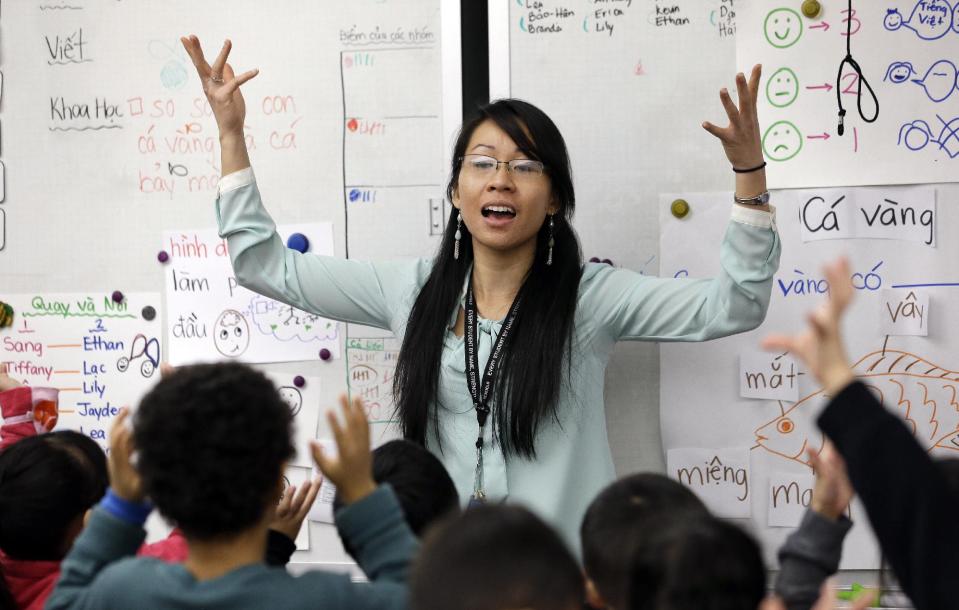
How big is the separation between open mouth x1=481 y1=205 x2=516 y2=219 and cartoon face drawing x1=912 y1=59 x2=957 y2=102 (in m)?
1.00

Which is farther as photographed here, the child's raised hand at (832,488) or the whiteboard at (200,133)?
the whiteboard at (200,133)

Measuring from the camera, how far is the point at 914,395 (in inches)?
94.0

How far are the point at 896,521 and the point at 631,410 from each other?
4.43 feet

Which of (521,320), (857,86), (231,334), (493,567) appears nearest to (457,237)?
(521,320)

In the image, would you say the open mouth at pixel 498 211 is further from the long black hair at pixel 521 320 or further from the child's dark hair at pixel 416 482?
the child's dark hair at pixel 416 482

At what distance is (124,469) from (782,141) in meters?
1.66

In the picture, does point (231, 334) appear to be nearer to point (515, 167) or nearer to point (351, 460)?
point (515, 167)

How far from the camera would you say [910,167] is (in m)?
2.38

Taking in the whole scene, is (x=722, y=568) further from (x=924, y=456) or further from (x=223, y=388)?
(x=223, y=388)

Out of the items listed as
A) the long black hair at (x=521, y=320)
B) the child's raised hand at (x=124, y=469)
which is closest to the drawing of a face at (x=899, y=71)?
the long black hair at (x=521, y=320)

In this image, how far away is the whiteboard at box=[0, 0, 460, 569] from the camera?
2619mm

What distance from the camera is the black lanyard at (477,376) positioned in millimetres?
2178

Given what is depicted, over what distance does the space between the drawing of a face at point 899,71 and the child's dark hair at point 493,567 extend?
1.71 meters

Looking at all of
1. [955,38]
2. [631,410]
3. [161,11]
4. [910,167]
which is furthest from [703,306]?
[161,11]
